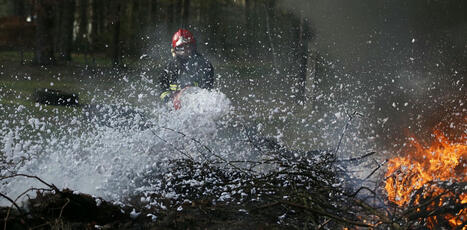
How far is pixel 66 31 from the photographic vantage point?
2566 centimetres

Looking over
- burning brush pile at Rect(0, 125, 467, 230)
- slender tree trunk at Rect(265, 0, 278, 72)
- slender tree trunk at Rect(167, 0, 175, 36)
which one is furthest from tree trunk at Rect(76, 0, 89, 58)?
burning brush pile at Rect(0, 125, 467, 230)

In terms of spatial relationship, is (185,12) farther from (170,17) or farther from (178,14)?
(170,17)

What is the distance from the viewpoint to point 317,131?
31.9ft

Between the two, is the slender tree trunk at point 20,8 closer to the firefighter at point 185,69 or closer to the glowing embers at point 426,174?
the firefighter at point 185,69

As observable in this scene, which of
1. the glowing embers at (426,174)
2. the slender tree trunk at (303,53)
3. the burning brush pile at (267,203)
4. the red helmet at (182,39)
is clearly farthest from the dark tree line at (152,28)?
the burning brush pile at (267,203)

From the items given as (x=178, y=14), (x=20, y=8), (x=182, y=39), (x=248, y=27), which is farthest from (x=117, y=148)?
(x=20, y=8)

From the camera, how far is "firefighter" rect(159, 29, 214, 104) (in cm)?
832

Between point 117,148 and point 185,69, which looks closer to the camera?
point 117,148

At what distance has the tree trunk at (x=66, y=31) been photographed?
934 inches

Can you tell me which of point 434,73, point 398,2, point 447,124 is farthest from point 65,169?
point 398,2

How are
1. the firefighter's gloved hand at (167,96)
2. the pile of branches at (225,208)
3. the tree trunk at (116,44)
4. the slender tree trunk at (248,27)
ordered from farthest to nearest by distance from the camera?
the slender tree trunk at (248,27), the tree trunk at (116,44), the firefighter's gloved hand at (167,96), the pile of branches at (225,208)

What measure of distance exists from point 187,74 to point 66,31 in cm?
1941

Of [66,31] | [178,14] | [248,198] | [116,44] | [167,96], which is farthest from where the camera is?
[178,14]

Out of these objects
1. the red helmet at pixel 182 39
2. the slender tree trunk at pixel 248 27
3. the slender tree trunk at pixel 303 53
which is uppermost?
the slender tree trunk at pixel 248 27
